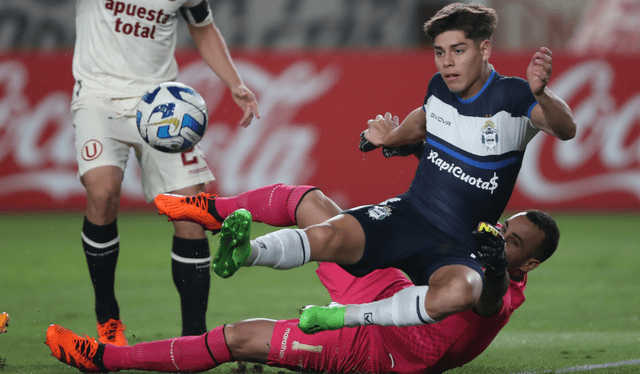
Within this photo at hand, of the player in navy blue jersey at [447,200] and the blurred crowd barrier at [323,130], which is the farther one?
the blurred crowd barrier at [323,130]

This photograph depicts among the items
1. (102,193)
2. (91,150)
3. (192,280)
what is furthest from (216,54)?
(192,280)

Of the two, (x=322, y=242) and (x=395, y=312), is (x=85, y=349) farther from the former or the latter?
(x=395, y=312)

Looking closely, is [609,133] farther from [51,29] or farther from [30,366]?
[51,29]

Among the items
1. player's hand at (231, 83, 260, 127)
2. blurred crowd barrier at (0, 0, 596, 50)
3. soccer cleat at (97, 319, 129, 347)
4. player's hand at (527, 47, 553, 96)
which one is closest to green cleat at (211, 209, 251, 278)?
player's hand at (527, 47, 553, 96)

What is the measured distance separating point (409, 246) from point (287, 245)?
1.80ft

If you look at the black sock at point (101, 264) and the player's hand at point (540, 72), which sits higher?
the player's hand at point (540, 72)

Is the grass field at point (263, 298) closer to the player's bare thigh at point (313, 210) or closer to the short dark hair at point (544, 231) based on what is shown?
the short dark hair at point (544, 231)

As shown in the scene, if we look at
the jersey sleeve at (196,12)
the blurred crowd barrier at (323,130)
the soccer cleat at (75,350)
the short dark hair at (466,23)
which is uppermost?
the short dark hair at (466,23)

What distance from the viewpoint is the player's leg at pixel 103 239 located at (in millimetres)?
3928

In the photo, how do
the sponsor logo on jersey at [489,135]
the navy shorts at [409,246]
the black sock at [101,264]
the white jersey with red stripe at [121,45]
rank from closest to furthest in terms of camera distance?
the navy shorts at [409,246] < the sponsor logo on jersey at [489,135] < the black sock at [101,264] < the white jersey with red stripe at [121,45]

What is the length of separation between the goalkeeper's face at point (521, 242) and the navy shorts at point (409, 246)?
9.3 inches

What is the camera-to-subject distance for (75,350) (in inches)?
130

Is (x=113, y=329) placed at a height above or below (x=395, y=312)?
below

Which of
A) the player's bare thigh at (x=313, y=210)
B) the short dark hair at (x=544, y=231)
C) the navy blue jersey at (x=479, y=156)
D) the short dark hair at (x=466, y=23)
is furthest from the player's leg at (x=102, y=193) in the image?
the short dark hair at (x=544, y=231)
